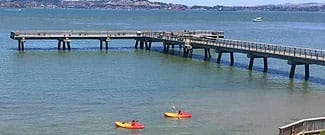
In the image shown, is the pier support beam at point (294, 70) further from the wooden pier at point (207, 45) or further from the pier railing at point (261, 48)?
the pier railing at point (261, 48)

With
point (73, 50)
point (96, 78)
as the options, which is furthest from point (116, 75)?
point (73, 50)

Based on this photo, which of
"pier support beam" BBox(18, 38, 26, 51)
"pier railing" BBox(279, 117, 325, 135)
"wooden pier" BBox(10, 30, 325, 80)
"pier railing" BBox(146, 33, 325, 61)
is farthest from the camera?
"pier support beam" BBox(18, 38, 26, 51)

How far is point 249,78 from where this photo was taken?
199 ft

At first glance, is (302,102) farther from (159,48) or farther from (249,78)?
(159,48)

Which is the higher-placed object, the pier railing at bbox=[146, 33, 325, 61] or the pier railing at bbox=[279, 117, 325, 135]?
the pier railing at bbox=[146, 33, 325, 61]

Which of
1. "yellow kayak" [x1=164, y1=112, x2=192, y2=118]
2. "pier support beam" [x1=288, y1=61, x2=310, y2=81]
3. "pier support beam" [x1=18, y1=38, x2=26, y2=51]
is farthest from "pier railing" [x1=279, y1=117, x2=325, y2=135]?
"pier support beam" [x1=18, y1=38, x2=26, y2=51]

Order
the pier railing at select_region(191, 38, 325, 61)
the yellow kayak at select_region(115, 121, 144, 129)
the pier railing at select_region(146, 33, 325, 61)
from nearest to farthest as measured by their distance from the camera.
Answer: the yellow kayak at select_region(115, 121, 144, 129) → the pier railing at select_region(191, 38, 325, 61) → the pier railing at select_region(146, 33, 325, 61)

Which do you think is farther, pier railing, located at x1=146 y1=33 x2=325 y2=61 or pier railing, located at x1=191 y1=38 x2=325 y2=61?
pier railing, located at x1=146 y1=33 x2=325 y2=61

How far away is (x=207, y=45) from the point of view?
7506 cm

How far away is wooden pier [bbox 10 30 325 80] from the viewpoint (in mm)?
58859

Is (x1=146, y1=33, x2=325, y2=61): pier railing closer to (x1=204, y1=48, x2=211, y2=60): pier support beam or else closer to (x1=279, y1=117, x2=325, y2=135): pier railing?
(x1=204, y1=48, x2=211, y2=60): pier support beam

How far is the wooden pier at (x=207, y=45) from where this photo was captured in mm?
58859

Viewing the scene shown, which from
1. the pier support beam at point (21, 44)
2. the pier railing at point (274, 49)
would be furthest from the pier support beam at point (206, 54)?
the pier support beam at point (21, 44)

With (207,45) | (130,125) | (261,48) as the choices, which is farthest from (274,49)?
(130,125)
